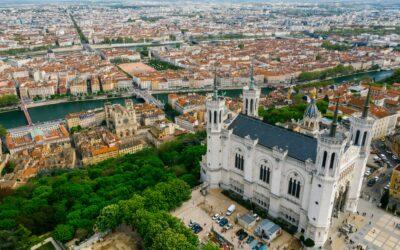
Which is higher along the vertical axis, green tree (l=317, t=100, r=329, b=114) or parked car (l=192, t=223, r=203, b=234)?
parked car (l=192, t=223, r=203, b=234)

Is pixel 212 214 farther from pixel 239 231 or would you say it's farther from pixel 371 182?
pixel 371 182

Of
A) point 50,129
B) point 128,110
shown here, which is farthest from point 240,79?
point 50,129

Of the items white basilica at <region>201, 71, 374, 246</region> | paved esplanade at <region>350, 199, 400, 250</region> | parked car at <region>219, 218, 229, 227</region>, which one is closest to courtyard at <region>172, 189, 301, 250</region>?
parked car at <region>219, 218, 229, 227</region>

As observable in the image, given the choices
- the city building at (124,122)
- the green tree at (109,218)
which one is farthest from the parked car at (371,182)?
the city building at (124,122)

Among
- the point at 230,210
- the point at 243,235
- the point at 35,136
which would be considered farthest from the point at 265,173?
the point at 35,136

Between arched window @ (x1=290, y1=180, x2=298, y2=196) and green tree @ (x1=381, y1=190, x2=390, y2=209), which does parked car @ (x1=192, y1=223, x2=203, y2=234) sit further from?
green tree @ (x1=381, y1=190, x2=390, y2=209)

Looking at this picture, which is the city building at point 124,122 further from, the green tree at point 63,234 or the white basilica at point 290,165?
the green tree at point 63,234

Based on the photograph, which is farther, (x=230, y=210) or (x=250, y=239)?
(x=230, y=210)
